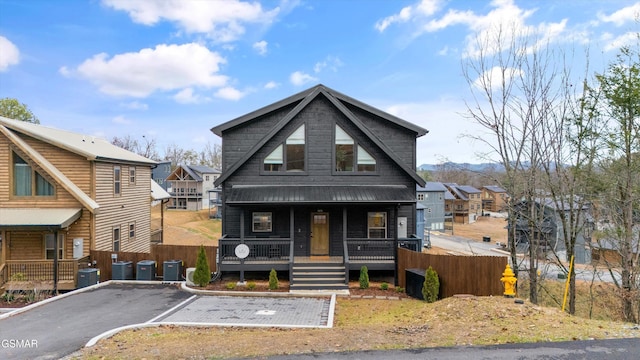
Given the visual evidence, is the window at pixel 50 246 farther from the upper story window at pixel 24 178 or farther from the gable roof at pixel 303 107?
the gable roof at pixel 303 107

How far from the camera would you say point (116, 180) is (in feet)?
59.4

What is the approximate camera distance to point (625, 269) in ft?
41.4

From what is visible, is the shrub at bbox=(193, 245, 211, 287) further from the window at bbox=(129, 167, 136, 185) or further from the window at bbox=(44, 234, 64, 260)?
the window at bbox=(129, 167, 136, 185)

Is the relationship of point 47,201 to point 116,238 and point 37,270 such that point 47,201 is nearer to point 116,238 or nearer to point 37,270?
point 37,270

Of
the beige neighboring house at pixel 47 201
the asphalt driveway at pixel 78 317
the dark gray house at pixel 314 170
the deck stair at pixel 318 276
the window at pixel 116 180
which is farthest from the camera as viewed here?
the window at pixel 116 180

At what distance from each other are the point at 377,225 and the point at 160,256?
9619mm

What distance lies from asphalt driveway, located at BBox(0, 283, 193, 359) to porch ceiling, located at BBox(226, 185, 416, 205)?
443 centimetres

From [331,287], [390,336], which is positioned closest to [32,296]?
[331,287]

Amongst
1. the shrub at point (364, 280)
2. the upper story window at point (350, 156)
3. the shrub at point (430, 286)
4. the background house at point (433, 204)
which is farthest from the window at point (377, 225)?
the background house at point (433, 204)

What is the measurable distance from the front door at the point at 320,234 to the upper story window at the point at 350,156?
2.32 meters

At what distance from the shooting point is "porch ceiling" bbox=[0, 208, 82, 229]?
14.1m

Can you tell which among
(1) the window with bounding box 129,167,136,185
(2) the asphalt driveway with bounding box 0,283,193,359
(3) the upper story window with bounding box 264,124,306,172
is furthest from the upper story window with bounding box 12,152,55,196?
(3) the upper story window with bounding box 264,124,306,172

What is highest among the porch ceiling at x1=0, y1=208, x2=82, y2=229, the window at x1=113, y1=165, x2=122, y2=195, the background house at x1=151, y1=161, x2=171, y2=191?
the background house at x1=151, y1=161, x2=171, y2=191

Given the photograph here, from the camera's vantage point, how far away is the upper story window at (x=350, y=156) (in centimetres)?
1631
